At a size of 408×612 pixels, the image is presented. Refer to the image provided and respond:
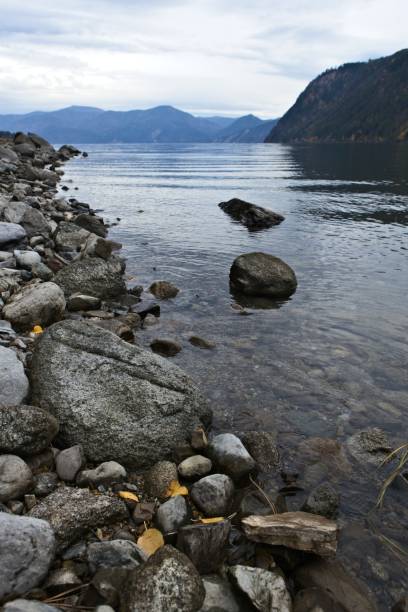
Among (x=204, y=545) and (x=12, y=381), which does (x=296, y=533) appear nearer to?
(x=204, y=545)

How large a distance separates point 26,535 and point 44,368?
3531 mm

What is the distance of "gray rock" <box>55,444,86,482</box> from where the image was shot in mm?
6773

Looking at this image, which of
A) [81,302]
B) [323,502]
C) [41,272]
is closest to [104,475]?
[323,502]

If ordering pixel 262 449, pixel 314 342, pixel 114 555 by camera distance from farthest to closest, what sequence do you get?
pixel 314 342
pixel 262 449
pixel 114 555

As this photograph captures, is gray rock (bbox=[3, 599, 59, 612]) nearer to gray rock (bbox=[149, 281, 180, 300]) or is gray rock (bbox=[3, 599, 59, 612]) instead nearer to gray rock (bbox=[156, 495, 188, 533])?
gray rock (bbox=[156, 495, 188, 533])

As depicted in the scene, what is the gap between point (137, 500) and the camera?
21.8 ft

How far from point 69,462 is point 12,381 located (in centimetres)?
179

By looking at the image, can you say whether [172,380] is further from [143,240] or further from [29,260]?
[143,240]

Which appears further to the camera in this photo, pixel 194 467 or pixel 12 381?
pixel 12 381

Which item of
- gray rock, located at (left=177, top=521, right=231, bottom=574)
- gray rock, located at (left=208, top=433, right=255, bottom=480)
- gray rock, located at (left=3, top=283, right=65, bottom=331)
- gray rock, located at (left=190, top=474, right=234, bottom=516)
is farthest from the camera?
gray rock, located at (left=3, top=283, right=65, bottom=331)

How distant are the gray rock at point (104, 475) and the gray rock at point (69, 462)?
0.38 feet

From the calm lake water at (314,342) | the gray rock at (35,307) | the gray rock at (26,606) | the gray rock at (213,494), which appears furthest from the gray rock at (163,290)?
the gray rock at (26,606)

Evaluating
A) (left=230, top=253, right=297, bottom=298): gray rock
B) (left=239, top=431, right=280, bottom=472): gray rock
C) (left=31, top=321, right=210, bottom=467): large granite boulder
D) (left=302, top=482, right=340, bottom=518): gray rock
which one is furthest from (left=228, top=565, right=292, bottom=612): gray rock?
(left=230, top=253, right=297, bottom=298): gray rock

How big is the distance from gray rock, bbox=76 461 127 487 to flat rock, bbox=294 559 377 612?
2.78 m
